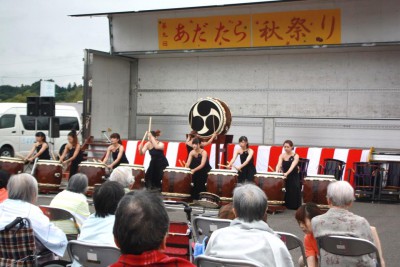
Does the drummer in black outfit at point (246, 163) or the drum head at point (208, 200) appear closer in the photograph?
the drum head at point (208, 200)

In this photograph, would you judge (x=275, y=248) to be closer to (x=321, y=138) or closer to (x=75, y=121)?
(x=321, y=138)

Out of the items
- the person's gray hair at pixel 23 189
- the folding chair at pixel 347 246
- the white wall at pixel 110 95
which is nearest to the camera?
the folding chair at pixel 347 246

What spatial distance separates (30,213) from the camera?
14.8ft

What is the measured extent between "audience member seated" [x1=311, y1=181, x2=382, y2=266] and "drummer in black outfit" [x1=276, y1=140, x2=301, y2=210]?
673 cm

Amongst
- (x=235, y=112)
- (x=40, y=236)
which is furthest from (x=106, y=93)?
(x=40, y=236)

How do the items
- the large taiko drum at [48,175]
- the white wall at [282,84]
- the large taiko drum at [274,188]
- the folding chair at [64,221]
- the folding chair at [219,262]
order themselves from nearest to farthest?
1. the folding chair at [219,262]
2. the folding chair at [64,221]
3. the large taiko drum at [274,188]
4. the large taiko drum at [48,175]
5. the white wall at [282,84]

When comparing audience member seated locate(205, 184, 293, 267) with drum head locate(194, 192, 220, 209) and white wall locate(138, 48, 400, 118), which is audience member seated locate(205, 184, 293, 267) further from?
white wall locate(138, 48, 400, 118)

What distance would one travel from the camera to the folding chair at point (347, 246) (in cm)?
416

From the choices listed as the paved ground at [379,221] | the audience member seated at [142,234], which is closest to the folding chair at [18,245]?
the audience member seated at [142,234]

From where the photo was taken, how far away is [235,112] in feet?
55.4

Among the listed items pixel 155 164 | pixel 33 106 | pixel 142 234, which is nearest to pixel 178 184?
pixel 155 164

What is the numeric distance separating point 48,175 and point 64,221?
755cm

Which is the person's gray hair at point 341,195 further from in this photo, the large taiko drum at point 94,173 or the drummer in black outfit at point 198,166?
the large taiko drum at point 94,173

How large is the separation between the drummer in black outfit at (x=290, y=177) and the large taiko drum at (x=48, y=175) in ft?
15.5
